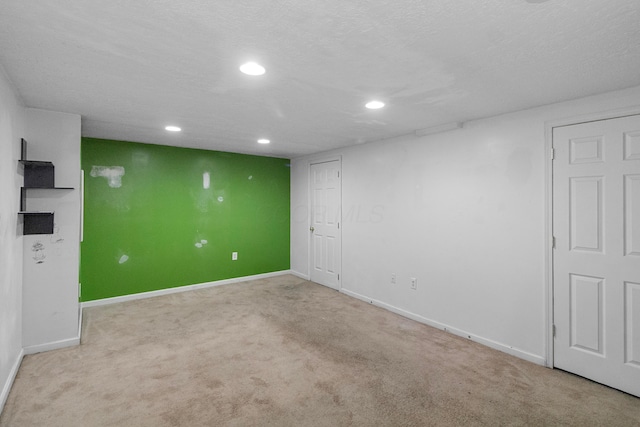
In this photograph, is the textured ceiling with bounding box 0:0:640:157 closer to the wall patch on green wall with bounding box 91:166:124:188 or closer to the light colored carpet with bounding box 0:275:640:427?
the wall patch on green wall with bounding box 91:166:124:188

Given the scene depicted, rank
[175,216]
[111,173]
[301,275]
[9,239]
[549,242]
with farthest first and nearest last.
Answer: [301,275] → [175,216] → [111,173] → [549,242] → [9,239]

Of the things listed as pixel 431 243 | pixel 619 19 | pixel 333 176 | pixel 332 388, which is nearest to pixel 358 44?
pixel 619 19

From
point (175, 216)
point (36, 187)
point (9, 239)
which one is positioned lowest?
point (9, 239)

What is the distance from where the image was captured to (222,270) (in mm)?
5250

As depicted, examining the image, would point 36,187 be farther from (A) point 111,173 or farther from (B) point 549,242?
(B) point 549,242

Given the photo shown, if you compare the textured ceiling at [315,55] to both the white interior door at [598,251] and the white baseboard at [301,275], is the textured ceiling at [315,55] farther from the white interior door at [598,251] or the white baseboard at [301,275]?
the white baseboard at [301,275]

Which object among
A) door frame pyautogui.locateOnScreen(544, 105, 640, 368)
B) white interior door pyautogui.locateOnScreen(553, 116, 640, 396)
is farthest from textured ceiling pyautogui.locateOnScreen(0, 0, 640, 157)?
white interior door pyautogui.locateOnScreen(553, 116, 640, 396)

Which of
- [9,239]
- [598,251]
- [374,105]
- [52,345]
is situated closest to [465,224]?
[598,251]

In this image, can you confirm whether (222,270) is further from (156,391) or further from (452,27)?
(452,27)

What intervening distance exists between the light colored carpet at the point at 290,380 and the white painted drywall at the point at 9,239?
0.73 ft

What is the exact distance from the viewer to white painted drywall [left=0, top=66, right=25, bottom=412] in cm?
215

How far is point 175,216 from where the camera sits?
4.80 meters

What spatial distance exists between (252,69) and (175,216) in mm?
3390

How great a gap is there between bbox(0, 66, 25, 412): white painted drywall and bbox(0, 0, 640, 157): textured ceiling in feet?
0.67
